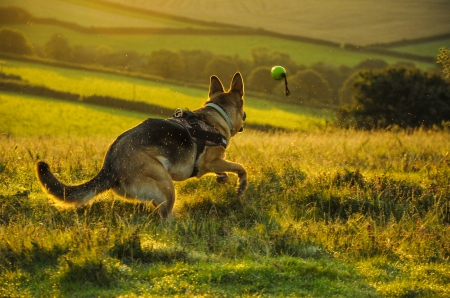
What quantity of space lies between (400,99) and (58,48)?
94.4ft

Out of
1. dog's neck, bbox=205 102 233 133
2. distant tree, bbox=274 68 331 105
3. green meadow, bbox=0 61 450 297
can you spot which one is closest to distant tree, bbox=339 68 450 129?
distant tree, bbox=274 68 331 105

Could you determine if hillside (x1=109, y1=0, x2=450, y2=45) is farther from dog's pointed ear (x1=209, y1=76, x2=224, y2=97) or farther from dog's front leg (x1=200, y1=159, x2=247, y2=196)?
dog's front leg (x1=200, y1=159, x2=247, y2=196)

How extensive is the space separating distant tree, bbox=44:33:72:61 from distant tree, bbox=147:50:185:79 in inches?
277

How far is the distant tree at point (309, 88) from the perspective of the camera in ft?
161

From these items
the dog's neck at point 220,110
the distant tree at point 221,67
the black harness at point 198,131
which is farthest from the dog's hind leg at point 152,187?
the distant tree at point 221,67

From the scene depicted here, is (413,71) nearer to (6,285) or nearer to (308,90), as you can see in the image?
(308,90)

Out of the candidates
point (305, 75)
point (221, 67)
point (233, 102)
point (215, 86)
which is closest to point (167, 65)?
point (221, 67)

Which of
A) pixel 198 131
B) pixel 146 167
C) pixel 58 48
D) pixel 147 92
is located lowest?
pixel 147 92

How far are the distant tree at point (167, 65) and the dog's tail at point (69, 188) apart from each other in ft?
141

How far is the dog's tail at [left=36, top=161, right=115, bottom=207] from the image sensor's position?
8.02 meters

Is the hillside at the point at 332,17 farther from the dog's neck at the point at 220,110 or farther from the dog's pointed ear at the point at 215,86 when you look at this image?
the dog's neck at the point at 220,110

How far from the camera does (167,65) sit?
51.8 m

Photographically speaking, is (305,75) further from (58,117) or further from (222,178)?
(222,178)

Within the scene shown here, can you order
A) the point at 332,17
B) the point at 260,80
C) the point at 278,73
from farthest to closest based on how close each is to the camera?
the point at 332,17 < the point at 260,80 < the point at 278,73
